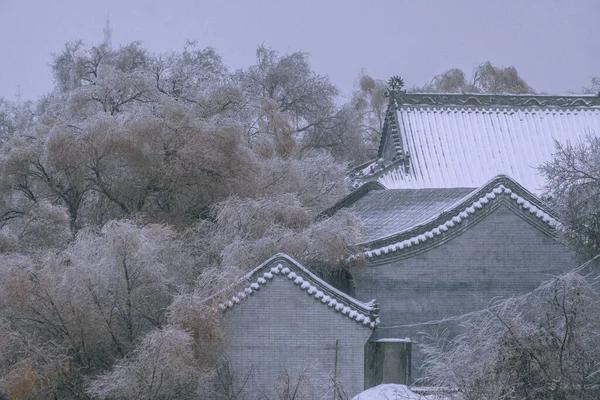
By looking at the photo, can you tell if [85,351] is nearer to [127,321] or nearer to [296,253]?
[127,321]

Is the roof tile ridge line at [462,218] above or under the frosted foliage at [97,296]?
above

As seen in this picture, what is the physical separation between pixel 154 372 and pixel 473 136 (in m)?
13.2

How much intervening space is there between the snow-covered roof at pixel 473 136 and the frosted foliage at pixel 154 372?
1042 cm

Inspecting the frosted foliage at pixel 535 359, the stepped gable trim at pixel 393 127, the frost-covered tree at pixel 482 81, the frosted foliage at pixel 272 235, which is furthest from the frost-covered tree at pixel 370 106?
the frosted foliage at pixel 535 359

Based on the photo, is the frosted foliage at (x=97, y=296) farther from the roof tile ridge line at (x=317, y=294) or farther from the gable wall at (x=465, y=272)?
the gable wall at (x=465, y=272)

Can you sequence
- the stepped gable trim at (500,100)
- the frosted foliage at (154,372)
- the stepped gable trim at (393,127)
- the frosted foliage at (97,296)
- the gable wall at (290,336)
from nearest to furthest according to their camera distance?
the frosted foliage at (154,372) → the frosted foliage at (97,296) → the gable wall at (290,336) → the stepped gable trim at (393,127) → the stepped gable trim at (500,100)

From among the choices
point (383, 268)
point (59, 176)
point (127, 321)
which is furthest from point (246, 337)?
point (59, 176)

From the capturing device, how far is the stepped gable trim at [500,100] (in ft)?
83.7

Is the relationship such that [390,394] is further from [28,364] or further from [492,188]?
[28,364]

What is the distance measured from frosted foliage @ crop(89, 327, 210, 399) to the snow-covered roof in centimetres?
1042

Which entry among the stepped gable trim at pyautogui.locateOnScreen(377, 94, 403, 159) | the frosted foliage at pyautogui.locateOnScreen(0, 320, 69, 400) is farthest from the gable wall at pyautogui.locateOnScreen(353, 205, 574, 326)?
the stepped gable trim at pyautogui.locateOnScreen(377, 94, 403, 159)

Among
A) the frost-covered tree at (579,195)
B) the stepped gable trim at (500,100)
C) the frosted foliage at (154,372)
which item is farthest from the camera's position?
the stepped gable trim at (500,100)

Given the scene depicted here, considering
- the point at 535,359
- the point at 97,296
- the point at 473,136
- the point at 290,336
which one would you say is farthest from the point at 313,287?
the point at 473,136

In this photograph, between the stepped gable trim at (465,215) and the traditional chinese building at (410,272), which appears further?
the stepped gable trim at (465,215)
